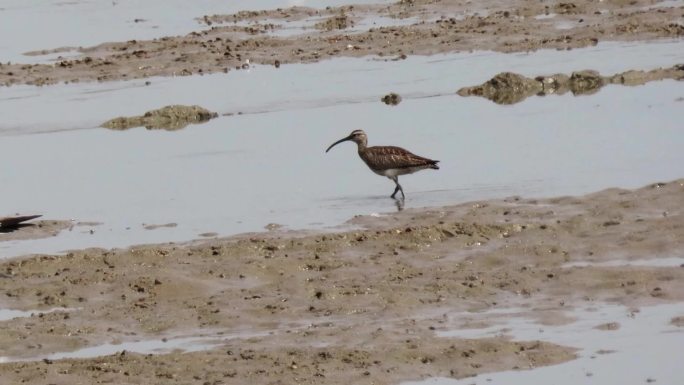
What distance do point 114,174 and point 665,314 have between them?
8984mm

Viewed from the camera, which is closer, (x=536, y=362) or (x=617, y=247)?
(x=536, y=362)

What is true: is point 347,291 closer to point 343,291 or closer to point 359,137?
point 343,291

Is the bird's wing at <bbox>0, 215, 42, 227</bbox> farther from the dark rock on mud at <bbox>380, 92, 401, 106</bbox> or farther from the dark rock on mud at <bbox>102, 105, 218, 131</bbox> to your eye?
the dark rock on mud at <bbox>380, 92, 401, 106</bbox>

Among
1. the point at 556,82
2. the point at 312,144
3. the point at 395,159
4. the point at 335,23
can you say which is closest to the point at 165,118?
the point at 312,144

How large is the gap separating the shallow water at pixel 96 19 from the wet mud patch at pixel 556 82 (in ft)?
30.6

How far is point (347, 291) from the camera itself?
13.3 metres

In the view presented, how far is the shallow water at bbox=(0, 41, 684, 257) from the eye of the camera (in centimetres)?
1714

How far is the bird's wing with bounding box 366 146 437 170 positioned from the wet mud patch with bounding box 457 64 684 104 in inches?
214

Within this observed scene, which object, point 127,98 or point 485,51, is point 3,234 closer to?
point 127,98

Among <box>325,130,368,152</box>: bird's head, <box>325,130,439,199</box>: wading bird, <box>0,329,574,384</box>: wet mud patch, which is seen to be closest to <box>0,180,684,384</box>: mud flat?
<box>0,329,574,384</box>: wet mud patch

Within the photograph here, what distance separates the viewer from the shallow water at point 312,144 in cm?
1714

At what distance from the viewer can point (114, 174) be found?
1975 cm

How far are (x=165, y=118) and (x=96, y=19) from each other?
43.2 feet

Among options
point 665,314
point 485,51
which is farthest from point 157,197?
point 485,51
